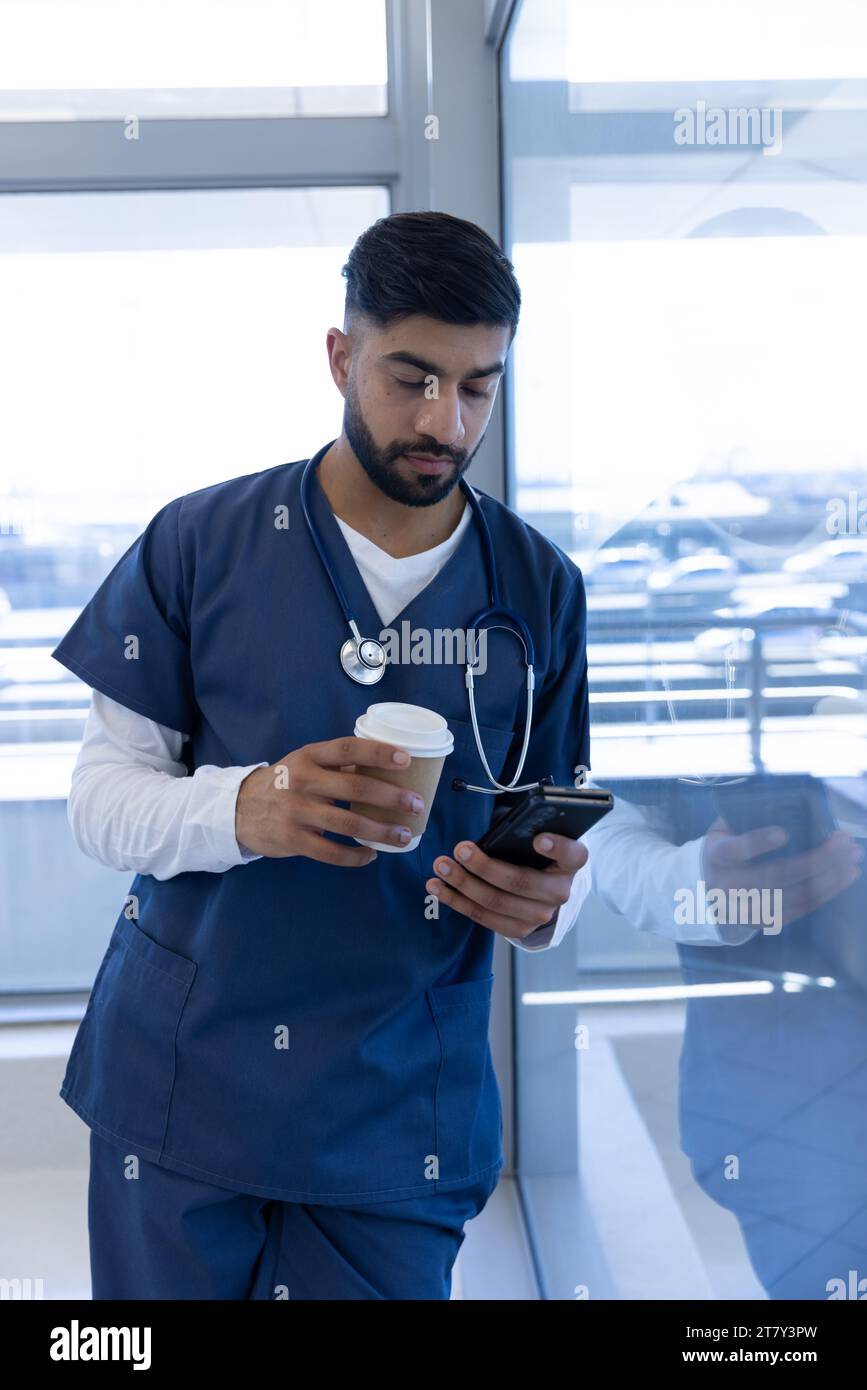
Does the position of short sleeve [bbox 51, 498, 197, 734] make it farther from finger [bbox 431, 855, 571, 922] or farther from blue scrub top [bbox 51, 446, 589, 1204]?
finger [bbox 431, 855, 571, 922]

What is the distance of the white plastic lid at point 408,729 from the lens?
877 mm

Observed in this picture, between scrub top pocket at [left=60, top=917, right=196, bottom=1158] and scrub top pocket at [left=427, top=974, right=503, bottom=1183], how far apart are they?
260 millimetres

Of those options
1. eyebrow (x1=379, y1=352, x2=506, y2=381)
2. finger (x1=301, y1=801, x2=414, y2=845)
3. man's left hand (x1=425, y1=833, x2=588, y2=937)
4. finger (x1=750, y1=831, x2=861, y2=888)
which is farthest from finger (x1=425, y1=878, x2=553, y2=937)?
eyebrow (x1=379, y1=352, x2=506, y2=381)

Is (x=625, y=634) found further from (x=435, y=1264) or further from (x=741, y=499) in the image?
(x=435, y=1264)

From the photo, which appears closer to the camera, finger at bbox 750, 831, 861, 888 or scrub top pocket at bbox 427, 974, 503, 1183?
finger at bbox 750, 831, 861, 888

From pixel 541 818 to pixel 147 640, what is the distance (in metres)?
0.47

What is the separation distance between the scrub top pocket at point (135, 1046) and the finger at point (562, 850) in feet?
1.25

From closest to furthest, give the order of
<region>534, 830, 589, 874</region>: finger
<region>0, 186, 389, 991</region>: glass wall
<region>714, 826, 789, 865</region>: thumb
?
<region>714, 826, 789, 865</region>: thumb
<region>534, 830, 589, 874</region>: finger
<region>0, 186, 389, 991</region>: glass wall

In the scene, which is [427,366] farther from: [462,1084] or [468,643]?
[462,1084]

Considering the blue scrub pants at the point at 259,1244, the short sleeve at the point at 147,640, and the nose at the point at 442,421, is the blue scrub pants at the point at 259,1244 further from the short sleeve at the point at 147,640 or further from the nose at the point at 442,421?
the nose at the point at 442,421

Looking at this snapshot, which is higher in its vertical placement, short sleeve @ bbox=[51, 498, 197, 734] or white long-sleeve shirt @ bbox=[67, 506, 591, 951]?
short sleeve @ bbox=[51, 498, 197, 734]

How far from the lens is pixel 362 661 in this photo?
1.07m

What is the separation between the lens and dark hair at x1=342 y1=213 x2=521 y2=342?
3.43 feet

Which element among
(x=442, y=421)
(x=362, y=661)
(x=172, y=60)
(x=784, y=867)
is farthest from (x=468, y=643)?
(x=172, y=60)
